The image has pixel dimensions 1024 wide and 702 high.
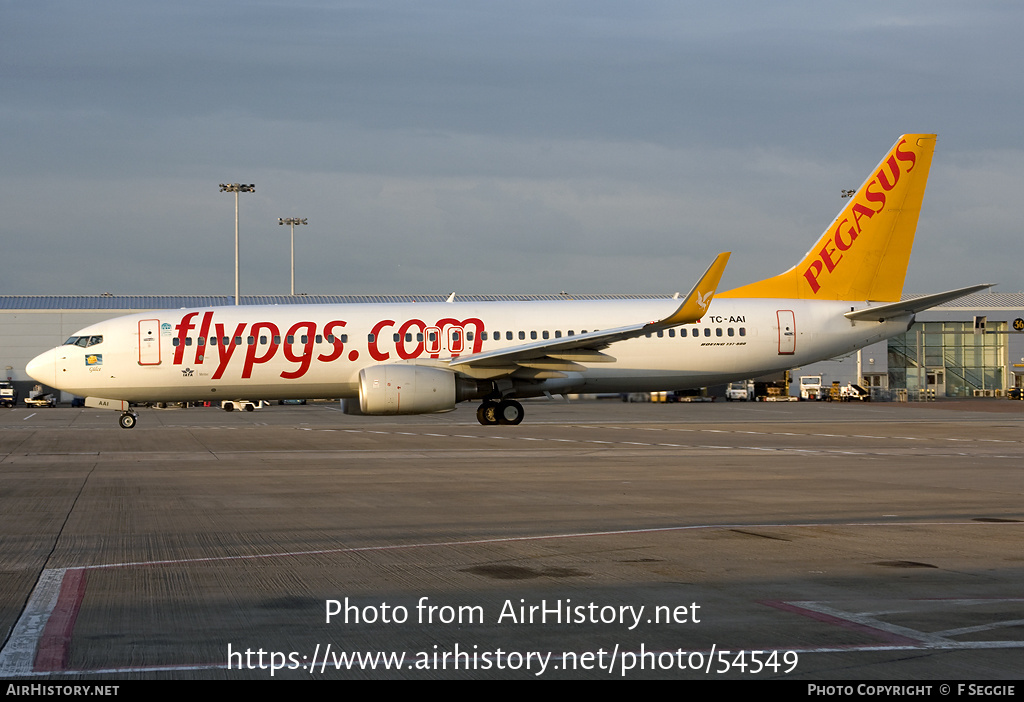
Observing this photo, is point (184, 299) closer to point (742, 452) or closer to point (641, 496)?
point (742, 452)

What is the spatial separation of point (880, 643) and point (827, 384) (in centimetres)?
8421

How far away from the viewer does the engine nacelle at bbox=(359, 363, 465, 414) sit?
28.1 metres

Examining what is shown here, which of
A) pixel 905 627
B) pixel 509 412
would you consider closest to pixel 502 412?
pixel 509 412

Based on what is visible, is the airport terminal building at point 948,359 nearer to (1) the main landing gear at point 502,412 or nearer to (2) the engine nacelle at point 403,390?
(1) the main landing gear at point 502,412

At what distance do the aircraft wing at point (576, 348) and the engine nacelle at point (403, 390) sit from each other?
1771mm

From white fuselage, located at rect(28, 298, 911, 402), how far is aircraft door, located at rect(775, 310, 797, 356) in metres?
0.03

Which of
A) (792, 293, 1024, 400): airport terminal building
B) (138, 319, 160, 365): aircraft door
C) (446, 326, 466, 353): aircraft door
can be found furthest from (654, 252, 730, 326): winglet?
(792, 293, 1024, 400): airport terminal building

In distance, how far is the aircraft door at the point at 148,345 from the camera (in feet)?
103

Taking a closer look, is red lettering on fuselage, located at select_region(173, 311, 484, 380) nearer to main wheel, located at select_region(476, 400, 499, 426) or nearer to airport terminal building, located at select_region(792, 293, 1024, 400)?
main wheel, located at select_region(476, 400, 499, 426)

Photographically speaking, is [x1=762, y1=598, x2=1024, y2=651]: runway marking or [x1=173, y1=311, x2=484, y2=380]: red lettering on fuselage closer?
[x1=762, y1=598, x2=1024, y2=651]: runway marking

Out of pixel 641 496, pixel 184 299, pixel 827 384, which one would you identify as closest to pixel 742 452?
pixel 641 496

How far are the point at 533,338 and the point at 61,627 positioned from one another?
26405 mm

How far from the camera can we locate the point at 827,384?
86.8 m

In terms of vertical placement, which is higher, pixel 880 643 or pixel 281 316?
pixel 281 316
